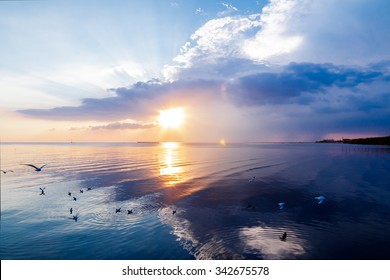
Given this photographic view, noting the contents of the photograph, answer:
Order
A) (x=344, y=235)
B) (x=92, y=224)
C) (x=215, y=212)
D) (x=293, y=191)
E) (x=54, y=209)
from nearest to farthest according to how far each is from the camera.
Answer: (x=344, y=235) < (x=92, y=224) < (x=215, y=212) < (x=54, y=209) < (x=293, y=191)

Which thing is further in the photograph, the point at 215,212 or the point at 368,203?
the point at 368,203

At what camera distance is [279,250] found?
46.8 feet

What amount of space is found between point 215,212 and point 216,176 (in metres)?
19.0

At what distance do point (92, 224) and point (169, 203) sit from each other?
317 inches

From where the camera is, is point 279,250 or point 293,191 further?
point 293,191

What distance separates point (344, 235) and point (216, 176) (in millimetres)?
25210

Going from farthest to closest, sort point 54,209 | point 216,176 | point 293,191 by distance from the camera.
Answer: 1. point 216,176
2. point 293,191
3. point 54,209

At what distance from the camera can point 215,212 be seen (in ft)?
70.8

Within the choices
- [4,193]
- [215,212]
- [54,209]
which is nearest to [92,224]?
[54,209]
